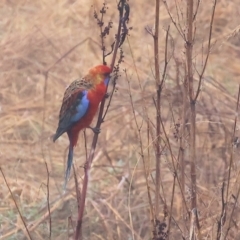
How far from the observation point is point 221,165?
3.49 metres

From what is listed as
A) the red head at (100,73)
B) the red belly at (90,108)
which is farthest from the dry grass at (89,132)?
the red head at (100,73)

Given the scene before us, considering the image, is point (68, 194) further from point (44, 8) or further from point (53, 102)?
point (44, 8)

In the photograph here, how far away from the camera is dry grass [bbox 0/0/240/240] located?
322 cm

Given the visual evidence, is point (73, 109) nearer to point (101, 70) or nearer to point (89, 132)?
point (101, 70)

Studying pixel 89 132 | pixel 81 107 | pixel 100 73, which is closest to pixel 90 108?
pixel 81 107

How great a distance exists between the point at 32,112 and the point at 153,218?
2.62m

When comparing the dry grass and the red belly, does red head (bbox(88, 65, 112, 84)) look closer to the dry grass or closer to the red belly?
the red belly

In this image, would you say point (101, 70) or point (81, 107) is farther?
point (81, 107)

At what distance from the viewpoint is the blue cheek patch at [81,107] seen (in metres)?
1.96

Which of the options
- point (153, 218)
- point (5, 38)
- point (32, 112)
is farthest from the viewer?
point (5, 38)

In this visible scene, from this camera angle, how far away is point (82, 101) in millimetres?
1960

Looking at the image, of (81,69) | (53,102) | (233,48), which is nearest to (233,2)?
(233,48)

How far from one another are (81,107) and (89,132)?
209 centimetres

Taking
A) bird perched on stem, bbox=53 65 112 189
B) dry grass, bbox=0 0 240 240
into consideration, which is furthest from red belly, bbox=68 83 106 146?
dry grass, bbox=0 0 240 240
